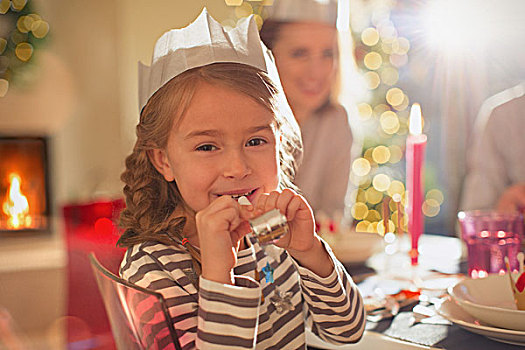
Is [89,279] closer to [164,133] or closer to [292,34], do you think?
[164,133]

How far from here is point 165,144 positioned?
2.78 feet

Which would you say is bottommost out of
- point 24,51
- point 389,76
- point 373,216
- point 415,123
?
point 373,216

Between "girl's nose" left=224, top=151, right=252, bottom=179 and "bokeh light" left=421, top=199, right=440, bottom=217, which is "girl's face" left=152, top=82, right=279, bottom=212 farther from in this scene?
"bokeh light" left=421, top=199, right=440, bottom=217

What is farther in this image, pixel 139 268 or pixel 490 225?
pixel 490 225

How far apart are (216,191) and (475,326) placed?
1.29 ft

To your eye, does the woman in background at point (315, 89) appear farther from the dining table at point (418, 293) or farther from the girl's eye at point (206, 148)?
the girl's eye at point (206, 148)

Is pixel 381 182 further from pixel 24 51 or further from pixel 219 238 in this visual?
pixel 219 238

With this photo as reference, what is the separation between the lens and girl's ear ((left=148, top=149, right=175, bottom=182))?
0.87 meters

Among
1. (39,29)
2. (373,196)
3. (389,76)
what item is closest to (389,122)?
(389,76)

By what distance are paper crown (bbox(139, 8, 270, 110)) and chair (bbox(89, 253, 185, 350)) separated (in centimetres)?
33

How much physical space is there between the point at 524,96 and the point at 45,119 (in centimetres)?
241

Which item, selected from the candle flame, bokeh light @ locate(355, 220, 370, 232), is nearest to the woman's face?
bokeh light @ locate(355, 220, 370, 232)

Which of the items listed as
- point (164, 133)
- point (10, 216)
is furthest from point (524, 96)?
point (10, 216)

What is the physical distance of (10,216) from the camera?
122 inches
